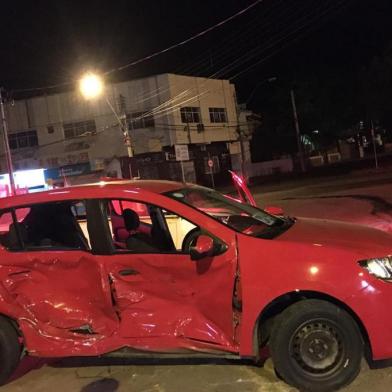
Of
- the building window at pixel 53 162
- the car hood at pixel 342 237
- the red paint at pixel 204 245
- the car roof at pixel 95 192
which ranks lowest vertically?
the car hood at pixel 342 237

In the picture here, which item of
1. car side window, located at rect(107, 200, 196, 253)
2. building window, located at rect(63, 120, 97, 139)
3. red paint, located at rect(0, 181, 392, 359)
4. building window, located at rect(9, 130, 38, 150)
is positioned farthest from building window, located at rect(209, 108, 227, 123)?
red paint, located at rect(0, 181, 392, 359)

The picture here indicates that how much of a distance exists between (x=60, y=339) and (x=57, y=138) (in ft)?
167

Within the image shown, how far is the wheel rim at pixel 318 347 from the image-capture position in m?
4.22

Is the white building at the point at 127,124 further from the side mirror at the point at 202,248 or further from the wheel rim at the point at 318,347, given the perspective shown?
the wheel rim at the point at 318,347

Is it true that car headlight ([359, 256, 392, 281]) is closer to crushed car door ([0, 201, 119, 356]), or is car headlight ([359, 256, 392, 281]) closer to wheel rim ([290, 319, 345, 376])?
wheel rim ([290, 319, 345, 376])

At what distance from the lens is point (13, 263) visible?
194 inches

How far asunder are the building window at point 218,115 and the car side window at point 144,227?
50.7m

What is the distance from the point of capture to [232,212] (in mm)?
5293

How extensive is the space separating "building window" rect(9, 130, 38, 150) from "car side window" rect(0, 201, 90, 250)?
2027 inches

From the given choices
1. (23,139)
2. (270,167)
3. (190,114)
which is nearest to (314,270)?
(190,114)

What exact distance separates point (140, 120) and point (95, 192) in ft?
152

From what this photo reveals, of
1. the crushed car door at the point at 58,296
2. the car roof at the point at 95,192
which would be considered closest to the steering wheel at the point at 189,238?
the car roof at the point at 95,192

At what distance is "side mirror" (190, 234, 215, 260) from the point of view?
14.0 feet

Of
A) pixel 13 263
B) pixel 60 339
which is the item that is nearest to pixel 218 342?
pixel 60 339
